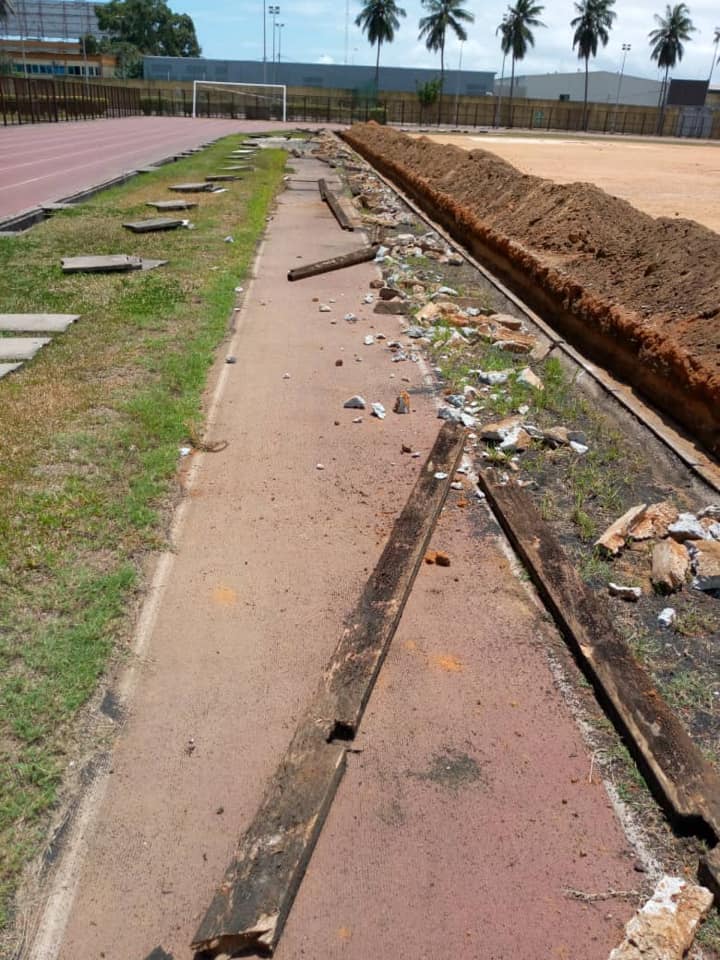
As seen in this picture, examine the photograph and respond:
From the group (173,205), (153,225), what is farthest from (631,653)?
(173,205)

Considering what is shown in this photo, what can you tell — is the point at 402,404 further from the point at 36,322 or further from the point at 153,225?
the point at 153,225

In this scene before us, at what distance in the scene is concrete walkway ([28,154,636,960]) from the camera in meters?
2.39

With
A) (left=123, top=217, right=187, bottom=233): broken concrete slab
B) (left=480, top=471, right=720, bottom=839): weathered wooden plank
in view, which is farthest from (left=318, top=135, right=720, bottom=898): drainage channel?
(left=123, top=217, right=187, bottom=233): broken concrete slab

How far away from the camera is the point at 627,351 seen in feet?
24.1

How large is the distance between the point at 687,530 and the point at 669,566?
1.55 feet

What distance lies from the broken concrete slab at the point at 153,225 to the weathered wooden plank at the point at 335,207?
3.37 m

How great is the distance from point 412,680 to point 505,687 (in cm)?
42

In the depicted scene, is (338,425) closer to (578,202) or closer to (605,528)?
(605,528)

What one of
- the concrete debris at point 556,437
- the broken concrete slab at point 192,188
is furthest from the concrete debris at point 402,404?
the broken concrete slab at point 192,188

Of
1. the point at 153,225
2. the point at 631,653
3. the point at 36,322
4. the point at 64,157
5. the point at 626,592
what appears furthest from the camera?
the point at 64,157

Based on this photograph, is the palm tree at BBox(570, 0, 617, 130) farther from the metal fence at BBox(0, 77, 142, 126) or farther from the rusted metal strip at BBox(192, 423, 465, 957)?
the rusted metal strip at BBox(192, 423, 465, 957)

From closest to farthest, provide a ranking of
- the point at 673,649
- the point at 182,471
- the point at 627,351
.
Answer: the point at 673,649
the point at 182,471
the point at 627,351

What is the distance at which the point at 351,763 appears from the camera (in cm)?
298

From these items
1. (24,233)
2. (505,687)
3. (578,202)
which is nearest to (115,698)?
(505,687)
